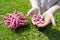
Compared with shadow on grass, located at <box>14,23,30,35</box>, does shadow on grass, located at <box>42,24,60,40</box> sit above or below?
below

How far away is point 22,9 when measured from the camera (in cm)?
372

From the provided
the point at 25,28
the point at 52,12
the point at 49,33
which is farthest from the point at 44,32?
the point at 52,12

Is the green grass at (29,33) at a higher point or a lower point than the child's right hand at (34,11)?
lower

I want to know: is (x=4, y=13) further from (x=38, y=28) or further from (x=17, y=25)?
(x=38, y=28)

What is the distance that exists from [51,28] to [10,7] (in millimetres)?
890

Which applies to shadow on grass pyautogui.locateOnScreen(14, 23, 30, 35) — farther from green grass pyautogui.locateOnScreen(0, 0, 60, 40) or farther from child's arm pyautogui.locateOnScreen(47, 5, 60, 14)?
child's arm pyautogui.locateOnScreen(47, 5, 60, 14)

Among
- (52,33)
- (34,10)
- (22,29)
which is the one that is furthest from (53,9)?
(22,29)

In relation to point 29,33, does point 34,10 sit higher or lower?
higher

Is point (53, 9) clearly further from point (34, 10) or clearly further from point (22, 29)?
point (22, 29)

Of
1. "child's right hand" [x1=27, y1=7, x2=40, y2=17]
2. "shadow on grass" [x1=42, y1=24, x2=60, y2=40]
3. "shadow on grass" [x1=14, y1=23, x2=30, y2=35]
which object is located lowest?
"shadow on grass" [x1=42, y1=24, x2=60, y2=40]

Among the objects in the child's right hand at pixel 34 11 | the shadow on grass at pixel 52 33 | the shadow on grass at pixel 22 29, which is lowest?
the shadow on grass at pixel 52 33

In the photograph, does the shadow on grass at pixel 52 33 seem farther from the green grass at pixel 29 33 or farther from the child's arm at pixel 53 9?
the child's arm at pixel 53 9

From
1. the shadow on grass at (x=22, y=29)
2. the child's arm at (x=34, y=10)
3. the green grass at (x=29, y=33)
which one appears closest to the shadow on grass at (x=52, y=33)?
the green grass at (x=29, y=33)

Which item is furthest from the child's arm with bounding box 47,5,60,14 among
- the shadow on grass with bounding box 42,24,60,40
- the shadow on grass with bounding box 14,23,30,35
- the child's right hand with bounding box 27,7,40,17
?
the shadow on grass with bounding box 14,23,30,35
